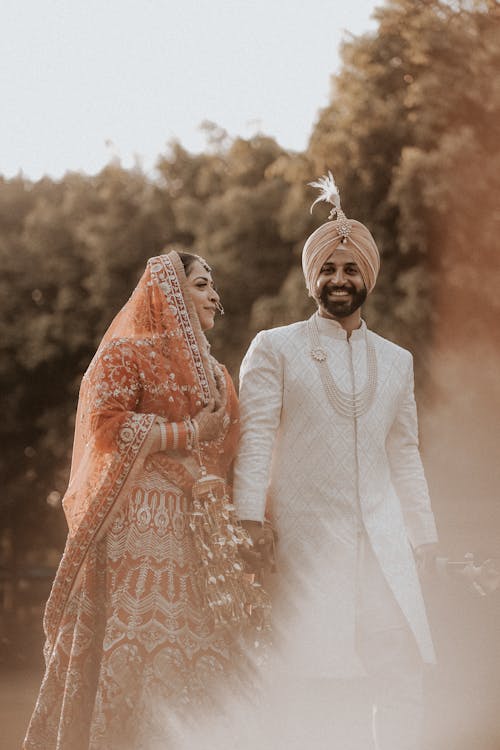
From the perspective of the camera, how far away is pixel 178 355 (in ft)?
16.6

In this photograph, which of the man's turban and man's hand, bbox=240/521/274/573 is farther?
the man's turban

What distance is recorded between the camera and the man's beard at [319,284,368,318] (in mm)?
5051

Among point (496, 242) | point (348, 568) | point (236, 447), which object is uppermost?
point (496, 242)

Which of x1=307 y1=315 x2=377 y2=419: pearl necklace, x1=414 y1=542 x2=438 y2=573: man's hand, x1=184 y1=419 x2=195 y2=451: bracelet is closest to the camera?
x1=184 y1=419 x2=195 y2=451: bracelet

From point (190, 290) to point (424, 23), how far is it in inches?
342

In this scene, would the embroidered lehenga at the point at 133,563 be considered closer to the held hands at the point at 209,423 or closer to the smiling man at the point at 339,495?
the held hands at the point at 209,423

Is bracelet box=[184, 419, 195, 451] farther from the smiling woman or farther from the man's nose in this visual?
the man's nose

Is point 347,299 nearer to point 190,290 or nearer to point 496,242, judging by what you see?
point 190,290

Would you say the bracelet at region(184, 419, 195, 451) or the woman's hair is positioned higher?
the woman's hair

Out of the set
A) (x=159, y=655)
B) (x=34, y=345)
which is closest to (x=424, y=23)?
(x=34, y=345)

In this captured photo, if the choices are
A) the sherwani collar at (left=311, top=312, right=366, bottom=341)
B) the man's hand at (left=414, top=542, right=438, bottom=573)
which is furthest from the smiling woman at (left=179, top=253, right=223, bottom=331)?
the man's hand at (left=414, top=542, right=438, bottom=573)

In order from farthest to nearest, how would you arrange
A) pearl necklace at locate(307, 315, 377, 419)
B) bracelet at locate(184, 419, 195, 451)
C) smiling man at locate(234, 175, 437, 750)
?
pearl necklace at locate(307, 315, 377, 419) < bracelet at locate(184, 419, 195, 451) < smiling man at locate(234, 175, 437, 750)

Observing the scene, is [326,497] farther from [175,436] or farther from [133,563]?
[133,563]

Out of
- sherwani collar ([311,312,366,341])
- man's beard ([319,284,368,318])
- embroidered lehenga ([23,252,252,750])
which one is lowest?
embroidered lehenga ([23,252,252,750])
